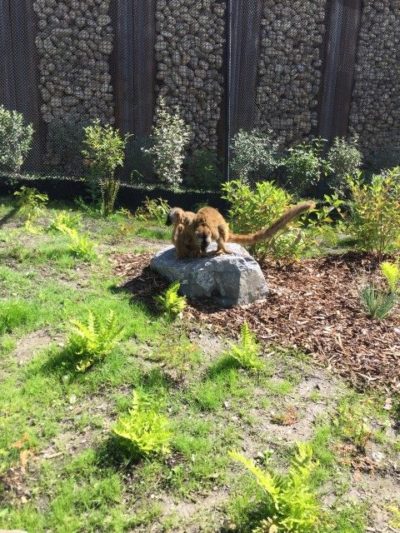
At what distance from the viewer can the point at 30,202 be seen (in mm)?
8961

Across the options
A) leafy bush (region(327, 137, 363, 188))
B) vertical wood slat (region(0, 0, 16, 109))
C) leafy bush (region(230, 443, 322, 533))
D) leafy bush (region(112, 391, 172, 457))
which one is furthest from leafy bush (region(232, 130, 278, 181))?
leafy bush (region(230, 443, 322, 533))

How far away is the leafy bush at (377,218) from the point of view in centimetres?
754

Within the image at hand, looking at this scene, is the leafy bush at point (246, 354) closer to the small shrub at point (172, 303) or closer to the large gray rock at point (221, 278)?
the small shrub at point (172, 303)

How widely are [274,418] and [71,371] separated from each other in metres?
1.80

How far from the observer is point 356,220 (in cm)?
793

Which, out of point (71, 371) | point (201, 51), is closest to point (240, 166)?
point (201, 51)

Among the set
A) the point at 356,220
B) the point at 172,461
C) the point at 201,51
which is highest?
the point at 201,51

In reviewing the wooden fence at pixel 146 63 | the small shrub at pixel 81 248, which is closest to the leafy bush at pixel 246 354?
the small shrub at pixel 81 248

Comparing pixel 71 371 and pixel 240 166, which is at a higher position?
pixel 240 166

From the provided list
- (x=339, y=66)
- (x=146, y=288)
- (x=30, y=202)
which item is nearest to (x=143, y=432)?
(x=146, y=288)

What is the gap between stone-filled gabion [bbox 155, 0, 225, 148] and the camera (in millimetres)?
12000

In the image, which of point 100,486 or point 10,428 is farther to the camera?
point 10,428

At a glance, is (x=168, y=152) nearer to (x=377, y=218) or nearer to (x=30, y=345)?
(x=377, y=218)

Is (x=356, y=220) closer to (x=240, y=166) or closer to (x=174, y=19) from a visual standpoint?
(x=240, y=166)
